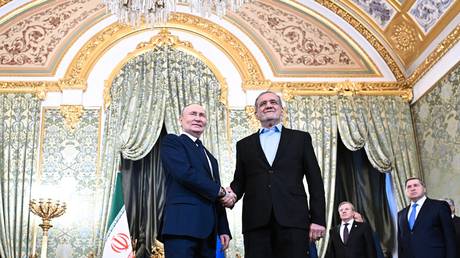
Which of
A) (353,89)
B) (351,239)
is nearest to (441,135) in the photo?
(353,89)

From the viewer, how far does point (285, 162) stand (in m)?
3.29

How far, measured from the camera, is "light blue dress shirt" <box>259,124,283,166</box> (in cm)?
339

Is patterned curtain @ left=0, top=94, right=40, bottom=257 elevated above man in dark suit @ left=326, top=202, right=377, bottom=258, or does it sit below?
above

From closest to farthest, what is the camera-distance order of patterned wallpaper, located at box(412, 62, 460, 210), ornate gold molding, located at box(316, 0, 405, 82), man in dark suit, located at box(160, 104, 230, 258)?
man in dark suit, located at box(160, 104, 230, 258)
patterned wallpaper, located at box(412, 62, 460, 210)
ornate gold molding, located at box(316, 0, 405, 82)

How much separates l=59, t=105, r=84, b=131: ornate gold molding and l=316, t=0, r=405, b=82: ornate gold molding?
3.91m

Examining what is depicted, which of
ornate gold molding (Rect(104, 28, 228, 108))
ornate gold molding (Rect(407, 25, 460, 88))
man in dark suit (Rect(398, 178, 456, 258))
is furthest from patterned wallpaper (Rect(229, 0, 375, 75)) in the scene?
man in dark suit (Rect(398, 178, 456, 258))

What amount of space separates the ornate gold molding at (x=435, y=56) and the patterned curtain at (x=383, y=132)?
391 millimetres

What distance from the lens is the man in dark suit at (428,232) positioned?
14.8ft

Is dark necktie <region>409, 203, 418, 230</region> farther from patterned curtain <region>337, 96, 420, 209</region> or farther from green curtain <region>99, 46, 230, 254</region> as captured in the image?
green curtain <region>99, 46, 230, 254</region>

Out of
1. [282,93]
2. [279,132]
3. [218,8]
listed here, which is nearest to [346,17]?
[282,93]

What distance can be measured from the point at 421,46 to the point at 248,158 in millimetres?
5288

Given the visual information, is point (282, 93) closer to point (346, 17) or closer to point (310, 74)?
point (310, 74)

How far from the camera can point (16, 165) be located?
24.6 ft

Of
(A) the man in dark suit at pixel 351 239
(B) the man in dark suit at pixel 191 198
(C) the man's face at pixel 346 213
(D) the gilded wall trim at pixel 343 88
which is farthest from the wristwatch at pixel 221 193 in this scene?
(D) the gilded wall trim at pixel 343 88
